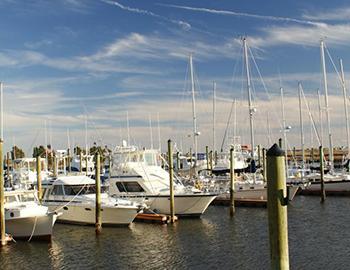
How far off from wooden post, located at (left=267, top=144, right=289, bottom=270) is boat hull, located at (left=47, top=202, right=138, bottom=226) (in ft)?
65.6

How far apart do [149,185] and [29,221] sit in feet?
33.6

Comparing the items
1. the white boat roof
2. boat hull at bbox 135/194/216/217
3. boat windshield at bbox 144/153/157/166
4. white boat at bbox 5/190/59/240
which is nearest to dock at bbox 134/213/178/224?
boat hull at bbox 135/194/216/217

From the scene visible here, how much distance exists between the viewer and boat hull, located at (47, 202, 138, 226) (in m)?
26.5

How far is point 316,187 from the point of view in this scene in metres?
44.6

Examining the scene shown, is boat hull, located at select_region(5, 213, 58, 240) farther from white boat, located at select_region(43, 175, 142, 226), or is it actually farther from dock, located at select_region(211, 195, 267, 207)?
dock, located at select_region(211, 195, 267, 207)

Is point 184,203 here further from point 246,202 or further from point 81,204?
point 246,202

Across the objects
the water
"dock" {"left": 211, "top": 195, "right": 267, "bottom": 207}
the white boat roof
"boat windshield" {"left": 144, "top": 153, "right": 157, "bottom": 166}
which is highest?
"boat windshield" {"left": 144, "top": 153, "right": 157, "bottom": 166}

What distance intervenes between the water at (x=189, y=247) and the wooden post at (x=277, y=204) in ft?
36.7

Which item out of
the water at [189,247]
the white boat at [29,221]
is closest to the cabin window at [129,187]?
the water at [189,247]

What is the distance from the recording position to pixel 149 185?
31078 millimetres

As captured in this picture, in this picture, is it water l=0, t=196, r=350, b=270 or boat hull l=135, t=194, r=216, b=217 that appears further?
boat hull l=135, t=194, r=216, b=217

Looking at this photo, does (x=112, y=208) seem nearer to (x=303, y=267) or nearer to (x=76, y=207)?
(x=76, y=207)

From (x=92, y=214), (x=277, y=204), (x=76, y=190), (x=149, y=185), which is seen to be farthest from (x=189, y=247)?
(x=277, y=204)

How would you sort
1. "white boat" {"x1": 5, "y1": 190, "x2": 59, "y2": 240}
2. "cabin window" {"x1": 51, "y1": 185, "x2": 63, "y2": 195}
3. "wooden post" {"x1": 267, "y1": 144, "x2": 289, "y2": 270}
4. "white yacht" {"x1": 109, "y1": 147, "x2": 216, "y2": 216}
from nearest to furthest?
"wooden post" {"x1": 267, "y1": 144, "x2": 289, "y2": 270}, "white boat" {"x1": 5, "y1": 190, "x2": 59, "y2": 240}, "cabin window" {"x1": 51, "y1": 185, "x2": 63, "y2": 195}, "white yacht" {"x1": 109, "y1": 147, "x2": 216, "y2": 216}
